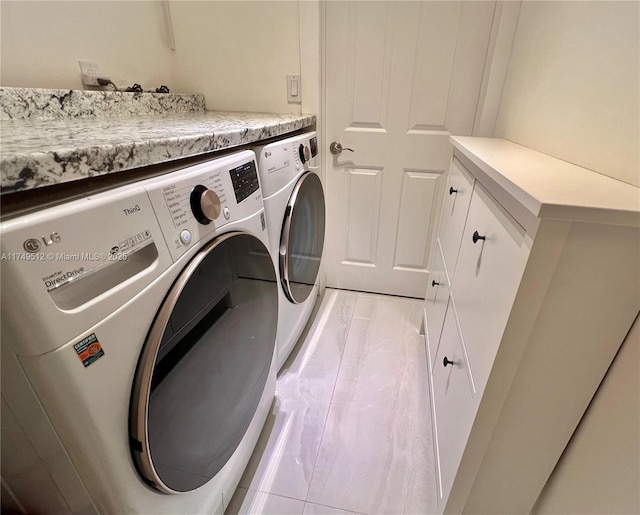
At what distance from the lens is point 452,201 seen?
1.19 m

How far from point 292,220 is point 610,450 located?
92 centimetres

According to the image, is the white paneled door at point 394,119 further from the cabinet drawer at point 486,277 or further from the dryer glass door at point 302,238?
the cabinet drawer at point 486,277

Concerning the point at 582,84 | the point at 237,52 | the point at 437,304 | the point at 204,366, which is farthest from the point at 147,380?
the point at 237,52

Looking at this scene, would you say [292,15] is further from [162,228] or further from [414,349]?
[414,349]

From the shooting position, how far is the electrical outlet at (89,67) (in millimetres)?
1204

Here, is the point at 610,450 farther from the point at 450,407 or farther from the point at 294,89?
the point at 294,89

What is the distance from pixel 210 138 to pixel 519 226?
620 mm

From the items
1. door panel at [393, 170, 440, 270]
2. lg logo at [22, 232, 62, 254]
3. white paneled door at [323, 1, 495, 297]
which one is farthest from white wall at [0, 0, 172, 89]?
door panel at [393, 170, 440, 270]

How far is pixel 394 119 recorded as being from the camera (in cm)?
153

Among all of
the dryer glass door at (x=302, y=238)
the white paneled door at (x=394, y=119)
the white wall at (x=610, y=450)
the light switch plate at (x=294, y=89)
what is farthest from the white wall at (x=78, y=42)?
the white wall at (x=610, y=450)

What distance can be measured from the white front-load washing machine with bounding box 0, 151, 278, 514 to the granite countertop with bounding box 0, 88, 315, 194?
0.04m

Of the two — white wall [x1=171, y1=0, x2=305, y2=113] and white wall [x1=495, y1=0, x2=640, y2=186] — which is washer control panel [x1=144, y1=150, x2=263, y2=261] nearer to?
Answer: white wall [x1=495, y1=0, x2=640, y2=186]

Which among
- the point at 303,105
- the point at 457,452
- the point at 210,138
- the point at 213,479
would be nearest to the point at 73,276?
the point at 210,138

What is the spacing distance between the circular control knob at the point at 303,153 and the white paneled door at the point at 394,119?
406mm
